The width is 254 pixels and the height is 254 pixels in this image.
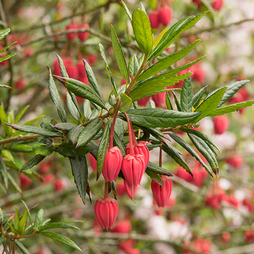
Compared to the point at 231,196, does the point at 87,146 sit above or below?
above

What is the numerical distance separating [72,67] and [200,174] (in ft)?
4.04

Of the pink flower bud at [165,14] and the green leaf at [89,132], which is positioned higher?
the pink flower bud at [165,14]

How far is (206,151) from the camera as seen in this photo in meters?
0.64

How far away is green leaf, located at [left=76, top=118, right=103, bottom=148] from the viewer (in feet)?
1.79

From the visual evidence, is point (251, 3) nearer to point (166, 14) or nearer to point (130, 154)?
point (166, 14)

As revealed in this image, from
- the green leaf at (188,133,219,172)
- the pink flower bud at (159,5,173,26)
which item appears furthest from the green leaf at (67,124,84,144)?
the pink flower bud at (159,5,173,26)

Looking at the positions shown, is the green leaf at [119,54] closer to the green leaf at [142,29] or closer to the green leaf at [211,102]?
the green leaf at [142,29]

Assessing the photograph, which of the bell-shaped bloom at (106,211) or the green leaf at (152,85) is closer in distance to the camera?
the green leaf at (152,85)

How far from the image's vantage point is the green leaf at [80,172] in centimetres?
63

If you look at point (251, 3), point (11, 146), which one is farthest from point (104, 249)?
point (251, 3)

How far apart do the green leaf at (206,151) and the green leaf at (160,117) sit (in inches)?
4.8

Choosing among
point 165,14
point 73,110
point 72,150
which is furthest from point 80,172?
point 165,14

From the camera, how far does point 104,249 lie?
2.56 m

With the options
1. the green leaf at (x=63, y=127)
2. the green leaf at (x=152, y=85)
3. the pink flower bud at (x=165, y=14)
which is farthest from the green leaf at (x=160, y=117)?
the pink flower bud at (x=165, y=14)
